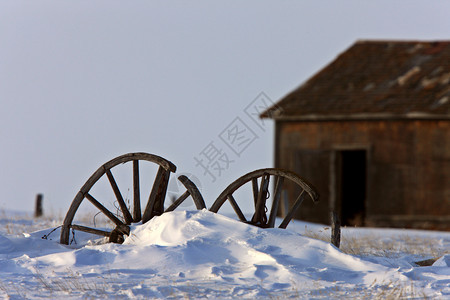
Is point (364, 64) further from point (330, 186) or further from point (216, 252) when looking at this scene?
point (216, 252)

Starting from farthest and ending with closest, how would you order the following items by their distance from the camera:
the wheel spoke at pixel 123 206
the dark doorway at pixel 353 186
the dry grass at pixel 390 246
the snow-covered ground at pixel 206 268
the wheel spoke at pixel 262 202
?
the dark doorway at pixel 353 186, the dry grass at pixel 390 246, the wheel spoke at pixel 123 206, the wheel spoke at pixel 262 202, the snow-covered ground at pixel 206 268

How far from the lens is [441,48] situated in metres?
18.3

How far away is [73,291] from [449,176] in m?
12.1

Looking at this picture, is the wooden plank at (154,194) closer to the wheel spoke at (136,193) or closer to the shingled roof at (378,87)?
the wheel spoke at (136,193)

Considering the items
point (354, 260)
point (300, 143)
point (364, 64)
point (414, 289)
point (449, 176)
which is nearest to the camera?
point (414, 289)

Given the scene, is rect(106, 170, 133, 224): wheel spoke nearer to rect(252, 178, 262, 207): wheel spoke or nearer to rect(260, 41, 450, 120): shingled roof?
rect(252, 178, 262, 207): wheel spoke

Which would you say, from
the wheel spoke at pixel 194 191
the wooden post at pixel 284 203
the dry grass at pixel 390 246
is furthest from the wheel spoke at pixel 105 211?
the wooden post at pixel 284 203

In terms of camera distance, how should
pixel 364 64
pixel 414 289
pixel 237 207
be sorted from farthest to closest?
pixel 364 64, pixel 237 207, pixel 414 289

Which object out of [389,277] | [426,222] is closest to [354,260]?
[389,277]

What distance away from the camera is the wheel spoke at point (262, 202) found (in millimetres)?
7617

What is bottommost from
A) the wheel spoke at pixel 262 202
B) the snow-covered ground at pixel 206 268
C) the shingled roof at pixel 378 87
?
the snow-covered ground at pixel 206 268

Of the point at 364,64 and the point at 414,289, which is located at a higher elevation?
the point at 364,64

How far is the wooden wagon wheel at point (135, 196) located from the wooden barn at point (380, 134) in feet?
30.6

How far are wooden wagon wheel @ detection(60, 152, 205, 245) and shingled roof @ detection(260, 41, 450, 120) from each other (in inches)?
367
